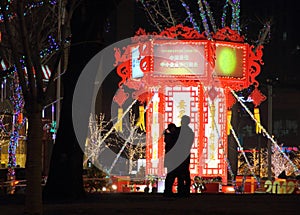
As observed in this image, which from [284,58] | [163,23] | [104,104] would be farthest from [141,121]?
[284,58]

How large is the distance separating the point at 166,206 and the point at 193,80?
39.9 ft

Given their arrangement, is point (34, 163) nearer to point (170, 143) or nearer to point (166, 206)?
point (166, 206)

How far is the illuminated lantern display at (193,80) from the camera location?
78.7 feet

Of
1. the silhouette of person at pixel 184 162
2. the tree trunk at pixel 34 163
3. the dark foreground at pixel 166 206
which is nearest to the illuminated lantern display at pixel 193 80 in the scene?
the silhouette of person at pixel 184 162

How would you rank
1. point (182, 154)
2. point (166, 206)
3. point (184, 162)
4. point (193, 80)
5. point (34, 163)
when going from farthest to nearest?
point (193, 80) → point (184, 162) → point (182, 154) → point (166, 206) → point (34, 163)

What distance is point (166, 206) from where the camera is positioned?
41.3ft

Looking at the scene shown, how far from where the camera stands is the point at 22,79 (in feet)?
34.4

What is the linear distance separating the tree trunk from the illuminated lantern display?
44.4 ft

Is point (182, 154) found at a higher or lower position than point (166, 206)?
higher

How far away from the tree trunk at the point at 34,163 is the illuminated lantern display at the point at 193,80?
1352 cm

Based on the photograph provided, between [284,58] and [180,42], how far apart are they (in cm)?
6883

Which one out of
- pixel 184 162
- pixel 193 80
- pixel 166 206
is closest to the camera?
pixel 166 206

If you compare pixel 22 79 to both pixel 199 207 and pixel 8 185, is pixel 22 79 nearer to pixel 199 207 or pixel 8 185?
pixel 199 207

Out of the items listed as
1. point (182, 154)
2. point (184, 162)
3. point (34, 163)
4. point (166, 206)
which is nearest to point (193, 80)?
point (184, 162)
